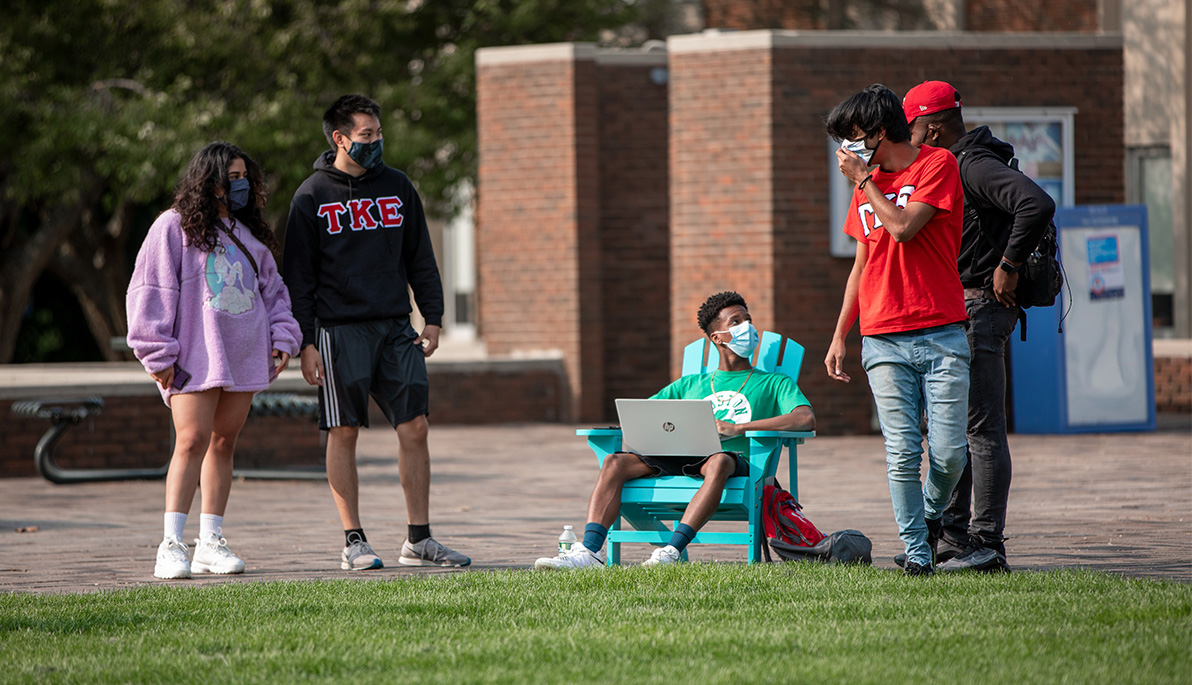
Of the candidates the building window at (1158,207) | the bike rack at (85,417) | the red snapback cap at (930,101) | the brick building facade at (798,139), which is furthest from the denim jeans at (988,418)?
the building window at (1158,207)

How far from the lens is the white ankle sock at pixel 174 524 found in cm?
651

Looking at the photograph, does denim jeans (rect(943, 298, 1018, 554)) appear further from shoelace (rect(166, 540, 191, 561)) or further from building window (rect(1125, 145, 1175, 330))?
building window (rect(1125, 145, 1175, 330))

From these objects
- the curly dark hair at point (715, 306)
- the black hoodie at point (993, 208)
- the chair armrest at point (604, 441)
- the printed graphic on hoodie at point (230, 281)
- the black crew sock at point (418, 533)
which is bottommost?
the black crew sock at point (418, 533)

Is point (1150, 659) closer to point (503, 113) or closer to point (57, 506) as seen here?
point (57, 506)

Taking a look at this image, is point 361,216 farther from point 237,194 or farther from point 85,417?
point 85,417

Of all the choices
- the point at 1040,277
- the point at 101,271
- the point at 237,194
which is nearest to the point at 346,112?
the point at 237,194

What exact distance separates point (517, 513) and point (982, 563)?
3.58m

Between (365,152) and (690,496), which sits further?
(365,152)

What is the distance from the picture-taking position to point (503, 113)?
616 inches

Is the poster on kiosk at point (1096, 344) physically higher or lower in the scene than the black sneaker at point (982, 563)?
higher

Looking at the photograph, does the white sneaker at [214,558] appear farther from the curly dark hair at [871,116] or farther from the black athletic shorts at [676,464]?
the curly dark hair at [871,116]

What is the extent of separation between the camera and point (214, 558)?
259 inches

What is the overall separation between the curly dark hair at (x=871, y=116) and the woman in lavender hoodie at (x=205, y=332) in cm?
274

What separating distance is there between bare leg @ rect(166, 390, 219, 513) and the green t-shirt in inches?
82.5
